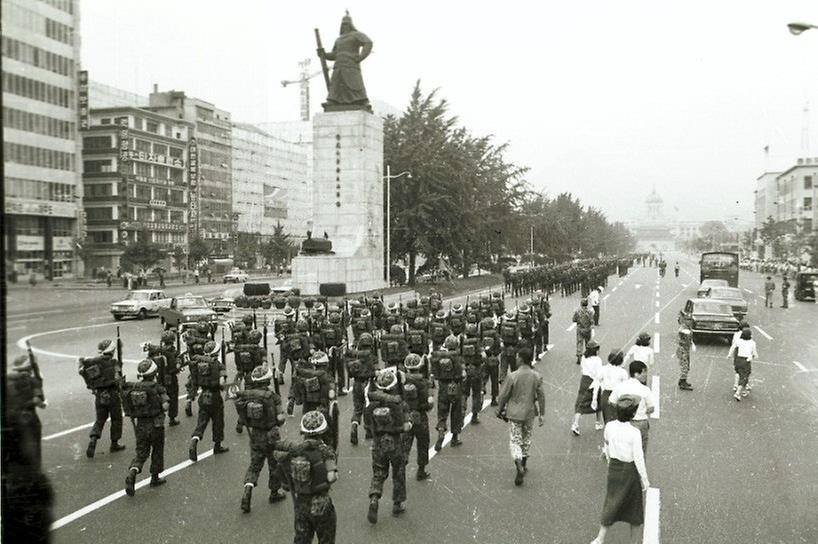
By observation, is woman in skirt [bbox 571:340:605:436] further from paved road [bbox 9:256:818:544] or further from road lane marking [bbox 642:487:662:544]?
road lane marking [bbox 642:487:662:544]

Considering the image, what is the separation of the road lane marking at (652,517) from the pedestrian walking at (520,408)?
5.01ft

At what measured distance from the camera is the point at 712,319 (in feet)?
70.7

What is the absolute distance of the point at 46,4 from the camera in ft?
6.79

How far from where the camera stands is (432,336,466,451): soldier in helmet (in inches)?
400

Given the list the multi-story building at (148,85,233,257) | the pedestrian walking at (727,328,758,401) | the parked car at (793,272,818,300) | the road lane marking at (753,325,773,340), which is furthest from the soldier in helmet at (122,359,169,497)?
the multi-story building at (148,85,233,257)

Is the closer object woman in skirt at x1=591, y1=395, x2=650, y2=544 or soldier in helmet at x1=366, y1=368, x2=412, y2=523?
woman in skirt at x1=591, y1=395, x2=650, y2=544

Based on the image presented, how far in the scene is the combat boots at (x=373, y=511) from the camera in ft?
24.0

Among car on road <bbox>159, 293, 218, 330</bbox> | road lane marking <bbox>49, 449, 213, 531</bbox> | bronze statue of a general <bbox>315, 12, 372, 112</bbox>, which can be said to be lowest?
road lane marking <bbox>49, 449, 213, 531</bbox>

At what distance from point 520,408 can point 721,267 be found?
4153 centimetres

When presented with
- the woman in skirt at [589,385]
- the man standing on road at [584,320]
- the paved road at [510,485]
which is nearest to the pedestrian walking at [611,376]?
the woman in skirt at [589,385]

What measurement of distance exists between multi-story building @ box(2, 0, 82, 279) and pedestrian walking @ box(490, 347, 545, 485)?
7.19 m

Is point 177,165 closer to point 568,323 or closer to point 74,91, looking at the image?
point 568,323

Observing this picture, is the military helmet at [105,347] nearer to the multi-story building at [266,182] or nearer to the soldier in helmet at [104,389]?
the soldier in helmet at [104,389]

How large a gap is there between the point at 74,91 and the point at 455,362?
840cm
